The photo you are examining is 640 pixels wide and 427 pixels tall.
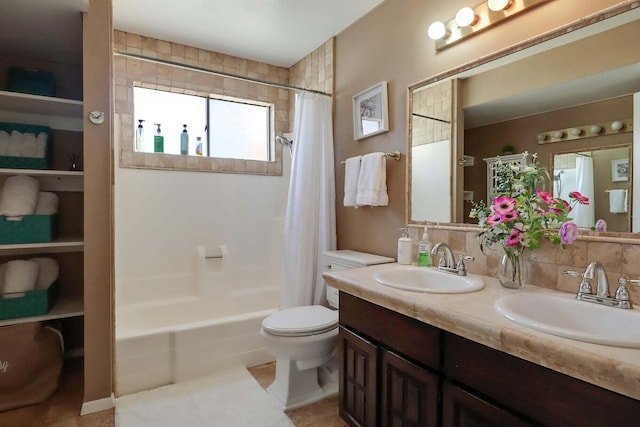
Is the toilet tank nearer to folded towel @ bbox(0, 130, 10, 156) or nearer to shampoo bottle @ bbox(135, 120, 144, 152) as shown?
shampoo bottle @ bbox(135, 120, 144, 152)

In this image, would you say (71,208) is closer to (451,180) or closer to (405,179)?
(405,179)

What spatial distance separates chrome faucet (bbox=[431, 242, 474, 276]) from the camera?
5.37 feet

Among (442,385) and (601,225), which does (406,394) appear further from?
(601,225)

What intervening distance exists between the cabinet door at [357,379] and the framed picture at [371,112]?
133cm

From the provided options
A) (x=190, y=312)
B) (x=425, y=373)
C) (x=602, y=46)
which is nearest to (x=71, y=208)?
(x=190, y=312)

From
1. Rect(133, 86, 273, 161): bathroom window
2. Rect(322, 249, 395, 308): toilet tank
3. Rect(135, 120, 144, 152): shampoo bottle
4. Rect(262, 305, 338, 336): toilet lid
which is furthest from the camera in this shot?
Rect(133, 86, 273, 161): bathroom window

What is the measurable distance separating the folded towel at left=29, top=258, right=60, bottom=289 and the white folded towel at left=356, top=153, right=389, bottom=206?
197cm

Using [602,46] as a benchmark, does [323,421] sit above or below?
below

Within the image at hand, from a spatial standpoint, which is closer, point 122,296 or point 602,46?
point 602,46

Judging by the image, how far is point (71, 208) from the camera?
2.37 meters

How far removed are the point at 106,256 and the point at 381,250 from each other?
64.8 inches

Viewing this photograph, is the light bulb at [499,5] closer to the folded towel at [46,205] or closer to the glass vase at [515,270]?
the glass vase at [515,270]

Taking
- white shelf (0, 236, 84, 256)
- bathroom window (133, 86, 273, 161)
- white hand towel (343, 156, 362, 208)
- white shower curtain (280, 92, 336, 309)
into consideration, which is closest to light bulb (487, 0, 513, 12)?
white hand towel (343, 156, 362, 208)

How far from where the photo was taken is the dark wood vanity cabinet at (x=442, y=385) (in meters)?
0.85
